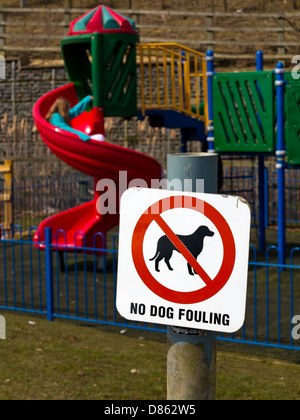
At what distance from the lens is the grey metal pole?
2180mm

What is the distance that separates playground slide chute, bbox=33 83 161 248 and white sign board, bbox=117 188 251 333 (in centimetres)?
823

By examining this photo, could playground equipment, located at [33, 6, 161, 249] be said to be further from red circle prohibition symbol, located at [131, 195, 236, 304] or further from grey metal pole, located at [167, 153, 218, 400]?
grey metal pole, located at [167, 153, 218, 400]

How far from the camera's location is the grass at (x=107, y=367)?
6.08m

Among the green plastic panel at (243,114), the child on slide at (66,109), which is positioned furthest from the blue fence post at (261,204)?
the child on slide at (66,109)

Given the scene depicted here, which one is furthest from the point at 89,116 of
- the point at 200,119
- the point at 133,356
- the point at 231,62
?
the point at 231,62

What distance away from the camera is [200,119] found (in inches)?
527

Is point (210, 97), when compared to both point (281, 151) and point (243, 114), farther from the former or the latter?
point (281, 151)

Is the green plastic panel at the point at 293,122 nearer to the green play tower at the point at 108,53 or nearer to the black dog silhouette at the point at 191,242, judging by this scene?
the green play tower at the point at 108,53

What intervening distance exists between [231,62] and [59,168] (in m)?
8.74

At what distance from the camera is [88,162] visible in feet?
36.2

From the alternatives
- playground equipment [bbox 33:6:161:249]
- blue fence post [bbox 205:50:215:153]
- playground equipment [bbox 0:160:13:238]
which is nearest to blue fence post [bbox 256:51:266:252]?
blue fence post [bbox 205:50:215:153]

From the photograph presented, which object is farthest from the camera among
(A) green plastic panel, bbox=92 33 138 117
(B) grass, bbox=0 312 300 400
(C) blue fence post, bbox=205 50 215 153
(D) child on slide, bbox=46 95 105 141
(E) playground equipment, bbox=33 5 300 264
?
(D) child on slide, bbox=46 95 105 141

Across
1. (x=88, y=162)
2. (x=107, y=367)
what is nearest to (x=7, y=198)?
(x=88, y=162)
